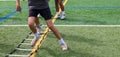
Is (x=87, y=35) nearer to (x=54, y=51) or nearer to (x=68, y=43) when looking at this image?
(x=68, y=43)

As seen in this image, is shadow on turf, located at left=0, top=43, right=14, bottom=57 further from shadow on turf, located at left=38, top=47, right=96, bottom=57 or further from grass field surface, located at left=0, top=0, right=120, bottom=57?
shadow on turf, located at left=38, top=47, right=96, bottom=57

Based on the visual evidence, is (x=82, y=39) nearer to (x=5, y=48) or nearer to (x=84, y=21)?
(x=5, y=48)

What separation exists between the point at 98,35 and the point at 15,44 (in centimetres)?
219

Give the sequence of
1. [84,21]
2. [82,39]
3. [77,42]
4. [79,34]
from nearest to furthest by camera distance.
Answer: [77,42] → [82,39] → [79,34] → [84,21]

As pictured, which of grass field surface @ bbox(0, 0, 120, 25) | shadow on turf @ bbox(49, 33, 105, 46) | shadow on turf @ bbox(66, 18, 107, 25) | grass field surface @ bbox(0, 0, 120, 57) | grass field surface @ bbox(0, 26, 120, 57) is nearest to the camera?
grass field surface @ bbox(0, 26, 120, 57)

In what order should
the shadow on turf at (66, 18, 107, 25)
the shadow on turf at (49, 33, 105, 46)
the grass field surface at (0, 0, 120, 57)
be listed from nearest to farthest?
1. the grass field surface at (0, 0, 120, 57)
2. the shadow on turf at (49, 33, 105, 46)
3. the shadow on turf at (66, 18, 107, 25)

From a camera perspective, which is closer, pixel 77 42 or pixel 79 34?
pixel 77 42

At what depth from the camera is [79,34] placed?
7855 mm

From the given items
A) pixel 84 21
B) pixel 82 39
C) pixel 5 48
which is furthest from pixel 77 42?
pixel 84 21

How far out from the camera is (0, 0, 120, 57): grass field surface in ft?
20.9

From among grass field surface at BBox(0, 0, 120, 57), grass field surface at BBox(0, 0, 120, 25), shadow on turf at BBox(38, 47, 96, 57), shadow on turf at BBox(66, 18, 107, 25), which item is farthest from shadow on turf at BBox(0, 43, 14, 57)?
shadow on turf at BBox(66, 18, 107, 25)

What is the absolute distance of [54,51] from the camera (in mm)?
6418

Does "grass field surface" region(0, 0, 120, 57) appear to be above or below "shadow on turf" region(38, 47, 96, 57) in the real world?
below

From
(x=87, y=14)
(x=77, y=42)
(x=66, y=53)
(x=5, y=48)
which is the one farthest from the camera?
(x=87, y=14)
